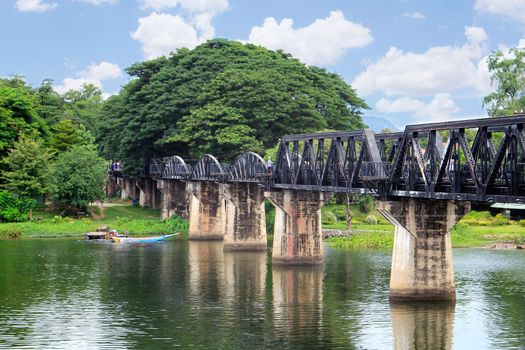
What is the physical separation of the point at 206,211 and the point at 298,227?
3043 cm

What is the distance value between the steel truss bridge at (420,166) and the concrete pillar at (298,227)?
156 cm

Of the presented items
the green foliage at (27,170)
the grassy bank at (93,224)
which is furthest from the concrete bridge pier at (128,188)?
the green foliage at (27,170)

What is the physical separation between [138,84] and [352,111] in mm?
30803

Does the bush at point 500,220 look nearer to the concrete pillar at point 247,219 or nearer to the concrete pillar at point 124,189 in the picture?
the concrete pillar at point 247,219

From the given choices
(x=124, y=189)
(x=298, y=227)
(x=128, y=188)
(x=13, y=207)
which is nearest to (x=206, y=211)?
(x=13, y=207)

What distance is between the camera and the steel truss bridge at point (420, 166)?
39.8m

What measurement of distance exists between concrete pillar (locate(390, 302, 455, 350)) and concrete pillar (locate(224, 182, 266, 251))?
34758 mm

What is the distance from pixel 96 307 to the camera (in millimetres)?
54094

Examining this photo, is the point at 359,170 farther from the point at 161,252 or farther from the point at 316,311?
the point at 161,252

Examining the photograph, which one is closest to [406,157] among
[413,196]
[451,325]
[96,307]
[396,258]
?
[413,196]

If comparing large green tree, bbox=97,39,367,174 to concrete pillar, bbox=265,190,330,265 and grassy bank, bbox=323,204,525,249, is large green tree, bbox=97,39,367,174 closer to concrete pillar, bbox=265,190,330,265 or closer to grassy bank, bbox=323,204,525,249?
grassy bank, bbox=323,204,525,249

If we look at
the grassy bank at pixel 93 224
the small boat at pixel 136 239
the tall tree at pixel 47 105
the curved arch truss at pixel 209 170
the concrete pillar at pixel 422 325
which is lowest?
the concrete pillar at pixel 422 325

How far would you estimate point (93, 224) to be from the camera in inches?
4395

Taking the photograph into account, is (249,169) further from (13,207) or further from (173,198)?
(13,207)
